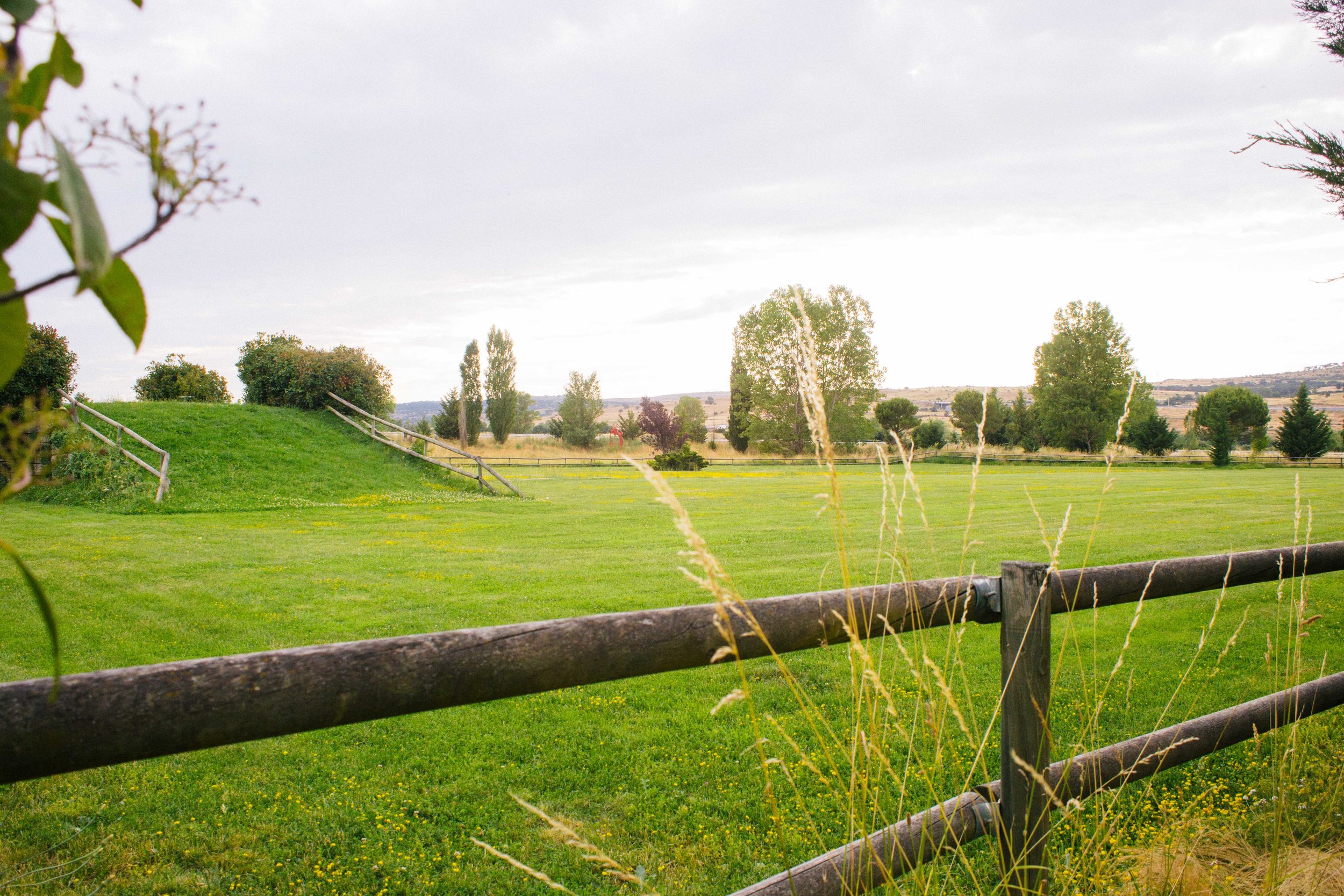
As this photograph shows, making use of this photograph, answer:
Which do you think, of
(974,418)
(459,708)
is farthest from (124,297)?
(974,418)

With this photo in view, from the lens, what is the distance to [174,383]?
26.9 metres

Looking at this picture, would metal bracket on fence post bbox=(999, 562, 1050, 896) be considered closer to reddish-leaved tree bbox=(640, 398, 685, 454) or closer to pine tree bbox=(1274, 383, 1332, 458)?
reddish-leaved tree bbox=(640, 398, 685, 454)

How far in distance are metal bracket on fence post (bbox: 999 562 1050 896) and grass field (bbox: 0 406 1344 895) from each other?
0.98ft

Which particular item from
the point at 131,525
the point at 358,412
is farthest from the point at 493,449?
the point at 131,525

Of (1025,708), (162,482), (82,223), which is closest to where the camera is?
(82,223)

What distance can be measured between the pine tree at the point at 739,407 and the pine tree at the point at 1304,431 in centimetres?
3536

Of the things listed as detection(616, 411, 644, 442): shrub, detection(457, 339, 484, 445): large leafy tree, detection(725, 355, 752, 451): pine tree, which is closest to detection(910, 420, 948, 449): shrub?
detection(725, 355, 752, 451): pine tree

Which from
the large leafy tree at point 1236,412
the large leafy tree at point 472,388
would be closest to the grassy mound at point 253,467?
the large leafy tree at point 472,388

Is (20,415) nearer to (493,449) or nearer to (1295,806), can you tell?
(1295,806)

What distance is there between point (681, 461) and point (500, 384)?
19.0 m

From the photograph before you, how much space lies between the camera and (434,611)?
7605 millimetres

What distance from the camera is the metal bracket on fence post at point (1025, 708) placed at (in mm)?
2242

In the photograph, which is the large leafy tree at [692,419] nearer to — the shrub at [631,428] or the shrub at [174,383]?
the shrub at [631,428]

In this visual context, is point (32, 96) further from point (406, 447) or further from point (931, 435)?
point (931, 435)
